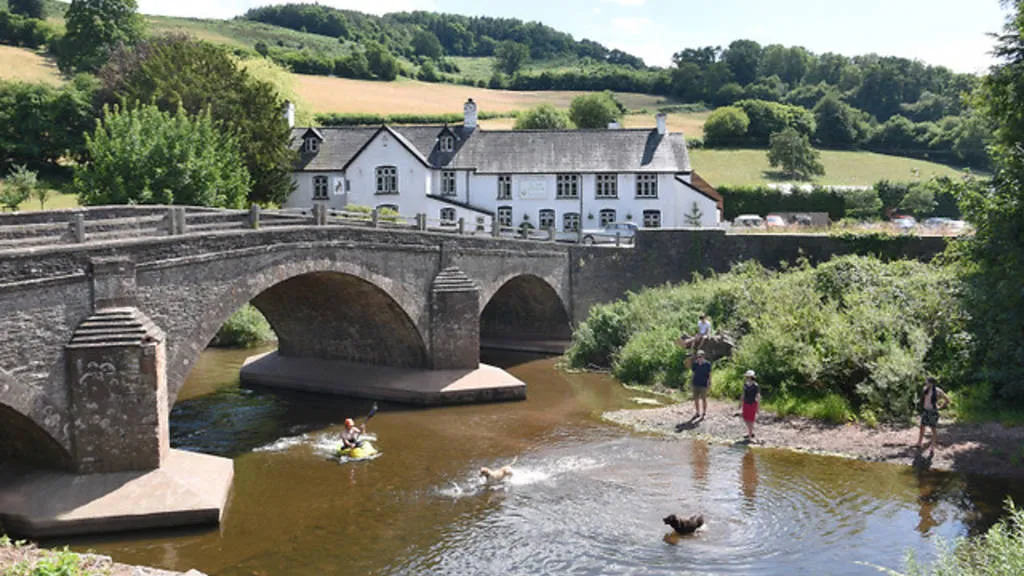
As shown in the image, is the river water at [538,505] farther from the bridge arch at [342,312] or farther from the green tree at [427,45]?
the green tree at [427,45]

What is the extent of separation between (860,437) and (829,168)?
242 feet

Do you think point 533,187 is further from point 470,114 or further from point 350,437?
point 350,437

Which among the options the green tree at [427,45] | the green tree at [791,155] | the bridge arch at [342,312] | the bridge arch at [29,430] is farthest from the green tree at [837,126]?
the bridge arch at [29,430]

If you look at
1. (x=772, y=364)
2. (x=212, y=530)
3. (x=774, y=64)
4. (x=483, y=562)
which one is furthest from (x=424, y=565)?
(x=774, y=64)

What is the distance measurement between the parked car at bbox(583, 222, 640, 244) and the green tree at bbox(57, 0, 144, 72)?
5031cm

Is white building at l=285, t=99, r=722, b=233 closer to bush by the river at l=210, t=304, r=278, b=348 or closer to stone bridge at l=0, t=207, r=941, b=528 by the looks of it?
stone bridge at l=0, t=207, r=941, b=528

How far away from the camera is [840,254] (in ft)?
121

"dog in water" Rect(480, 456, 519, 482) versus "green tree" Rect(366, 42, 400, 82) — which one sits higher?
"green tree" Rect(366, 42, 400, 82)

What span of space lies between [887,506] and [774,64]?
151 metres

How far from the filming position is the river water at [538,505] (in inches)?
629

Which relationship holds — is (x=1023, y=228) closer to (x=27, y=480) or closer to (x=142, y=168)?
(x=27, y=480)

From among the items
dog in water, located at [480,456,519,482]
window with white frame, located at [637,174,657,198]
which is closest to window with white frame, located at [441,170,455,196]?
window with white frame, located at [637,174,657,198]

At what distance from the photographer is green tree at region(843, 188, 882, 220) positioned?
2594 inches

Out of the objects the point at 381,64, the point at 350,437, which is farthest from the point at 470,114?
the point at 381,64
